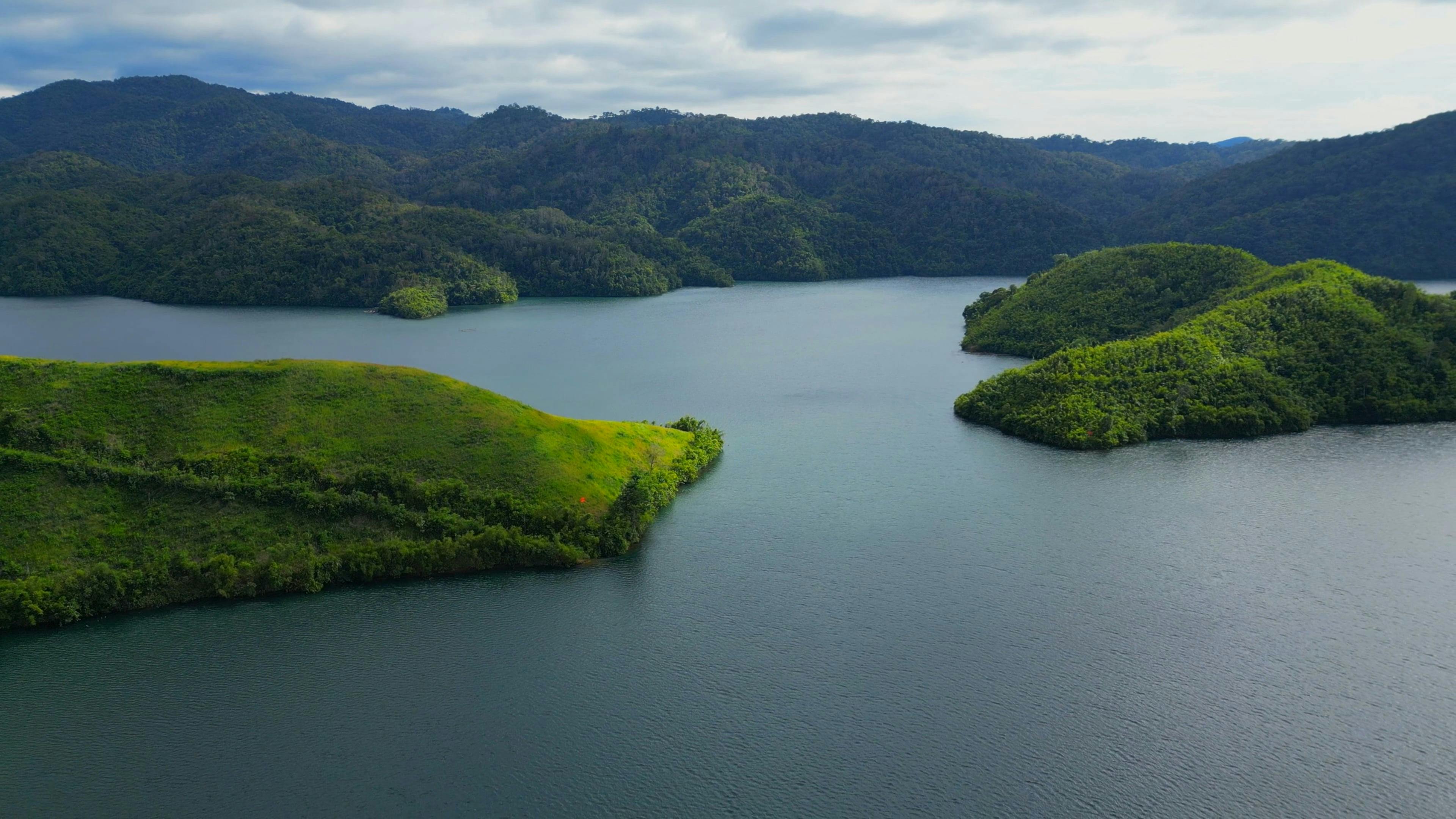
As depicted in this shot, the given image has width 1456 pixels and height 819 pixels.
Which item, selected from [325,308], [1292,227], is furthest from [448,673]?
[1292,227]

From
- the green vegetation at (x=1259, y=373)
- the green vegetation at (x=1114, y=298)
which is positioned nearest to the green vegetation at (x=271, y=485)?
the green vegetation at (x=1259, y=373)

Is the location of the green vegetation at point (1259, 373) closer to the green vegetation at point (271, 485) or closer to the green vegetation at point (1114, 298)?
the green vegetation at point (1114, 298)

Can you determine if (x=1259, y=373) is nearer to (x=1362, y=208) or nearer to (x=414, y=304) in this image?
(x=414, y=304)

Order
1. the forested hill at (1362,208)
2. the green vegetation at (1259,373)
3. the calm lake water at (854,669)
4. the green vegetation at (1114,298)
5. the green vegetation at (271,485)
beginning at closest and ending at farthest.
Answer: the calm lake water at (854,669) → the green vegetation at (271,485) → the green vegetation at (1259,373) → the green vegetation at (1114,298) → the forested hill at (1362,208)

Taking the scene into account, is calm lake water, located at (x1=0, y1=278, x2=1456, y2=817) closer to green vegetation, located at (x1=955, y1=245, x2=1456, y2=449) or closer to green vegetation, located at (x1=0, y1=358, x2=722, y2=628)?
green vegetation, located at (x1=0, y1=358, x2=722, y2=628)

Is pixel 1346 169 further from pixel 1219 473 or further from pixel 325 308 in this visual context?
pixel 325 308

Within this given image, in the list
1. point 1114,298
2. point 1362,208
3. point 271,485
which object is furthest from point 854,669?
point 1362,208
